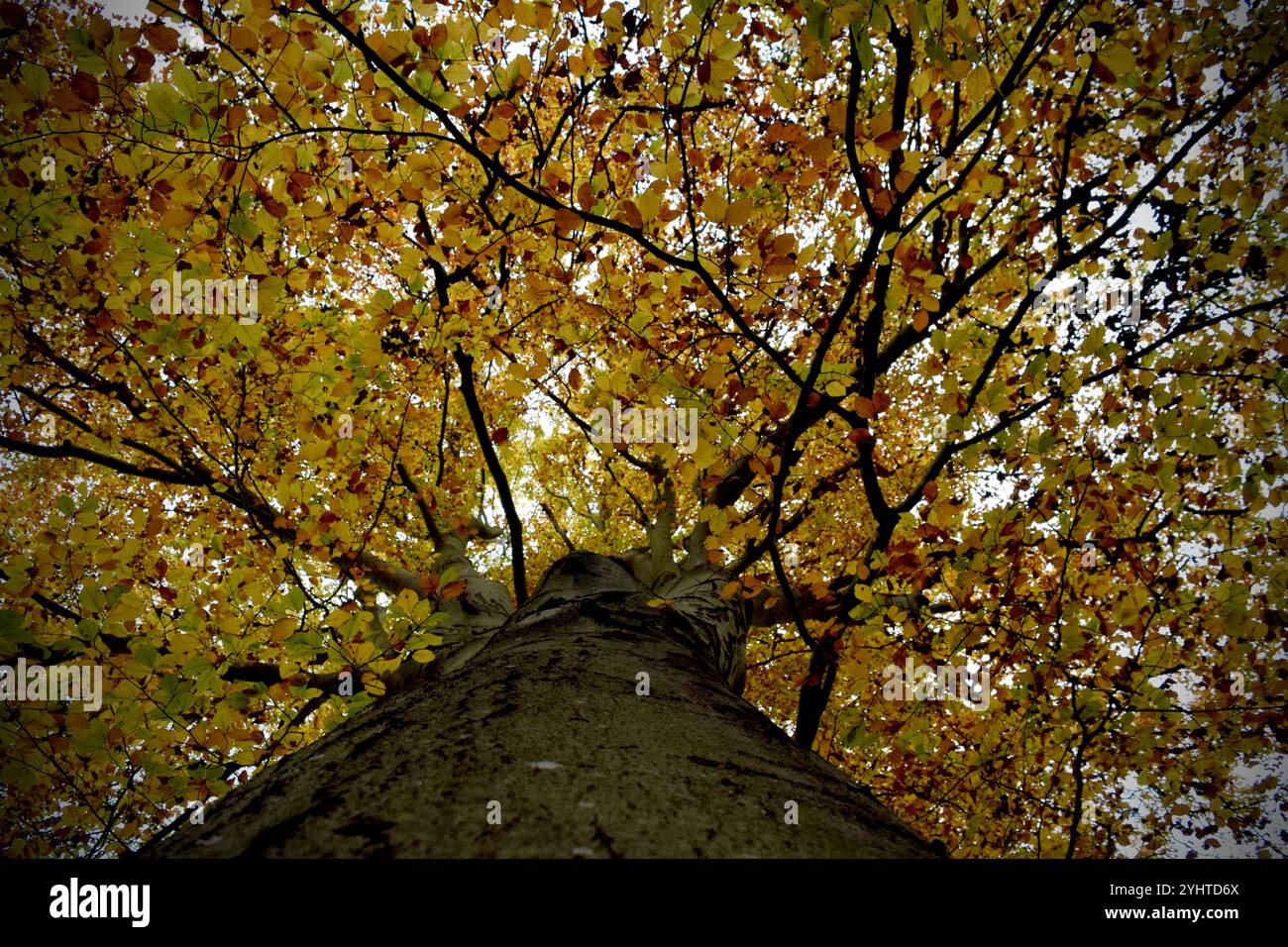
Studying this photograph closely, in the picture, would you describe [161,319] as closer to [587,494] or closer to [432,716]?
[432,716]

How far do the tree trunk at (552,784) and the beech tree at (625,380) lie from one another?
12mm

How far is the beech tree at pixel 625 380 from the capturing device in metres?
1.46

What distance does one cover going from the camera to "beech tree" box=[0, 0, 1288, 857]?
1.46 m

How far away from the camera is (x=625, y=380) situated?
2670mm

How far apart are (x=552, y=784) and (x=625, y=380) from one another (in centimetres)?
193

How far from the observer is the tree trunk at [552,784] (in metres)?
0.91

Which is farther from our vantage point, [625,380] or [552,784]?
[625,380]

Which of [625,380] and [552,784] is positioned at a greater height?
[625,380]

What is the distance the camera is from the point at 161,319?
3.01 m

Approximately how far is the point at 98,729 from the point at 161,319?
2.09 metres
